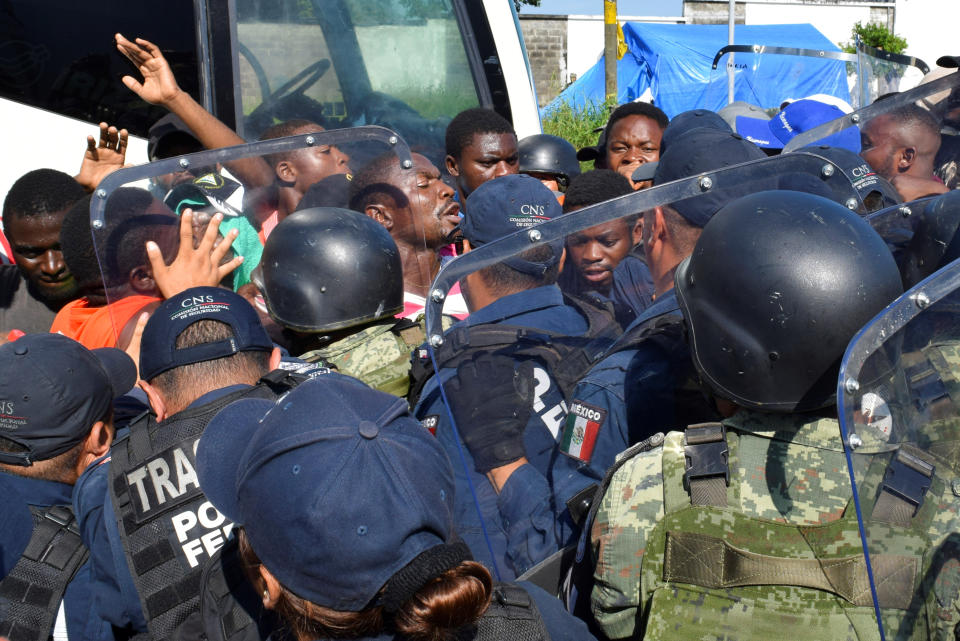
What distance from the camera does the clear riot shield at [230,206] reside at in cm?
295

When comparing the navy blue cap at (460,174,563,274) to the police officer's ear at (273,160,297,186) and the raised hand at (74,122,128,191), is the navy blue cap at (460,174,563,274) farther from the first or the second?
the raised hand at (74,122,128,191)

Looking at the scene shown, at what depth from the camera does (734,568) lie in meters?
1.52

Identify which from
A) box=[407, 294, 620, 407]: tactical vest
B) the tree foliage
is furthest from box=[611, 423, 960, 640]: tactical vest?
the tree foliage

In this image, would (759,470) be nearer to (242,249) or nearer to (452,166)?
(242,249)

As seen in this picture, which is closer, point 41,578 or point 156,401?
point 41,578

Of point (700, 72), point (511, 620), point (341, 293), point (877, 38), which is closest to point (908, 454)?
point (511, 620)

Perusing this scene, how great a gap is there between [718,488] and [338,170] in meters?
2.25

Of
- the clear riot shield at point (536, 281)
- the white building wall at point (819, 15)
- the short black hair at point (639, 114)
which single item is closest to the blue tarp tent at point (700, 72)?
the white building wall at point (819, 15)

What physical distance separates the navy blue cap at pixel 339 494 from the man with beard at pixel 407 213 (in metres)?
1.95

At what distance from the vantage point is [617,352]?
1975 millimetres

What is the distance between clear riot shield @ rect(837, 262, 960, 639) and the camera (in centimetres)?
125

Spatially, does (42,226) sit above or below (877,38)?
above

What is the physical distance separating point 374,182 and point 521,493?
1810 mm

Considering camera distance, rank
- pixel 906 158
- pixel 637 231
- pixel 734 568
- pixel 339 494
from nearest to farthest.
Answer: pixel 339 494 < pixel 734 568 < pixel 637 231 < pixel 906 158
